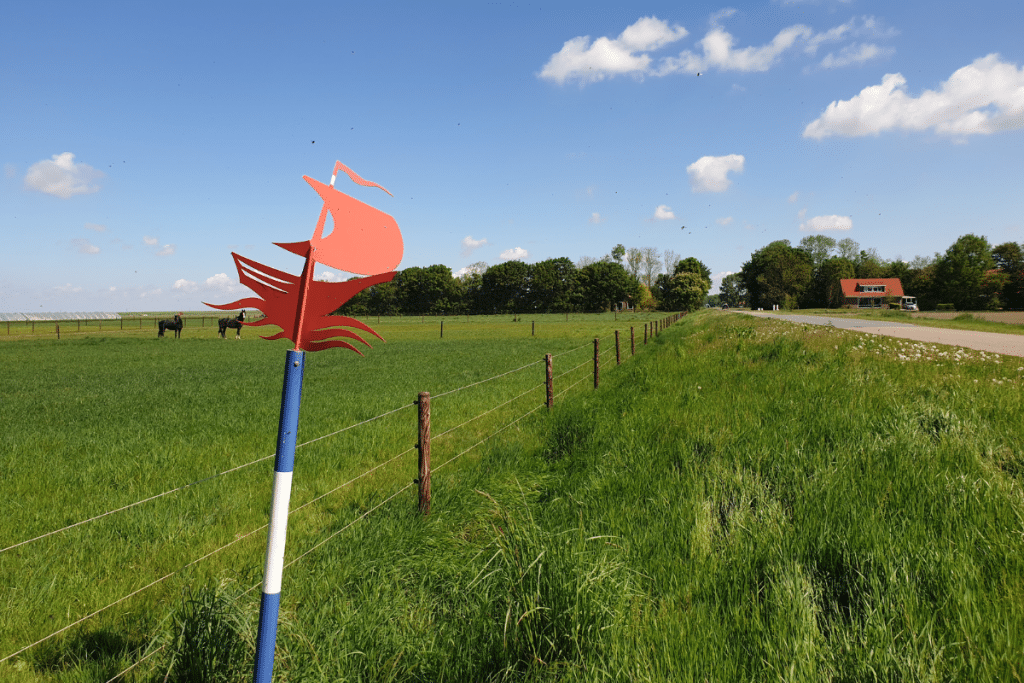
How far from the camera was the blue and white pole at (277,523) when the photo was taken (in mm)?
1741

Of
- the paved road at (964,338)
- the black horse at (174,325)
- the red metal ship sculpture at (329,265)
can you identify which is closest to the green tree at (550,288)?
the black horse at (174,325)

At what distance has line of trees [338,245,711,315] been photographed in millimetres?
113812

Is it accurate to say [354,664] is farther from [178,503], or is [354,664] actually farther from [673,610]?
[178,503]

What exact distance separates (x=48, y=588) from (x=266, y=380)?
12.2m

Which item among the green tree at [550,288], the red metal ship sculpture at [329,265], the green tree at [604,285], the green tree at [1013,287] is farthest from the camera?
the green tree at [550,288]

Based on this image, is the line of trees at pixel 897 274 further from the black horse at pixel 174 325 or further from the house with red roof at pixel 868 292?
the black horse at pixel 174 325

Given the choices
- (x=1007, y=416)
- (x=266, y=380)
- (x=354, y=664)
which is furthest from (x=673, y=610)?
(x=266, y=380)

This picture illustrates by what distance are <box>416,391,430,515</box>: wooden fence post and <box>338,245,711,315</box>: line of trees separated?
109m

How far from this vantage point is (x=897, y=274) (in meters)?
114

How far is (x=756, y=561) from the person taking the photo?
3.09 meters

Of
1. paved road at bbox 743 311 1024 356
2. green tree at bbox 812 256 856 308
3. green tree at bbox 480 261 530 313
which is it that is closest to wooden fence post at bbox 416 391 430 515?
A: paved road at bbox 743 311 1024 356

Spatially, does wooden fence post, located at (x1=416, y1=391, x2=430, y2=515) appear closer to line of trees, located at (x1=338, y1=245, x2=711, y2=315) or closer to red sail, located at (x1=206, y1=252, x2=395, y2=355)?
red sail, located at (x1=206, y1=252, x2=395, y2=355)

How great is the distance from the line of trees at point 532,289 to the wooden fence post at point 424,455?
109 metres

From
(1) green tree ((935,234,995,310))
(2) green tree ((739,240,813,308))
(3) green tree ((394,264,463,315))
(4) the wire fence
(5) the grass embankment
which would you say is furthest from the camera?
(2) green tree ((739,240,813,308))
